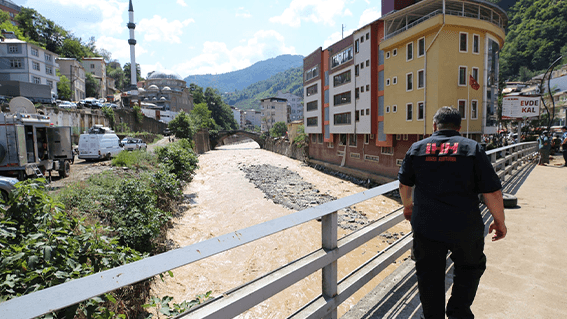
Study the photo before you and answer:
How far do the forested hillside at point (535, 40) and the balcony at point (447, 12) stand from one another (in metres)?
54.8

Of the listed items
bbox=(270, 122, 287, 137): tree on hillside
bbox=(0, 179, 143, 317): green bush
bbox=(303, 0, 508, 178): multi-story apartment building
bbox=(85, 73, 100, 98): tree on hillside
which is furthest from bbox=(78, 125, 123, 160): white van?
bbox=(270, 122, 287, 137): tree on hillside

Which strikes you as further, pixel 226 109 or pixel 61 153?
pixel 226 109

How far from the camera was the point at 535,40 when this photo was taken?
6812cm

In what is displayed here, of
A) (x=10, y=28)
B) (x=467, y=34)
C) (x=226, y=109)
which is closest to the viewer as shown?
(x=467, y=34)

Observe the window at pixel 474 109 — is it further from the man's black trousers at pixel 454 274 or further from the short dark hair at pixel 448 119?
the man's black trousers at pixel 454 274

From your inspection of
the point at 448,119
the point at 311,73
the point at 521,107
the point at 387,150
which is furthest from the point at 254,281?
the point at 311,73

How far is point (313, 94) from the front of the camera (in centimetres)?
4206

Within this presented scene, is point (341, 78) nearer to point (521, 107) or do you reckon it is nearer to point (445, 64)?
point (445, 64)

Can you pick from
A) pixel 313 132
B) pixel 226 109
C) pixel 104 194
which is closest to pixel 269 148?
pixel 313 132

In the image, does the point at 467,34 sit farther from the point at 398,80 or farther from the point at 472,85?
the point at 398,80

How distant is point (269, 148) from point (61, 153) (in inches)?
2239

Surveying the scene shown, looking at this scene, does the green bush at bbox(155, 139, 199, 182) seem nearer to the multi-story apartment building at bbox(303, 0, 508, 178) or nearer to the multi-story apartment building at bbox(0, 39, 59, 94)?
the multi-story apartment building at bbox(303, 0, 508, 178)

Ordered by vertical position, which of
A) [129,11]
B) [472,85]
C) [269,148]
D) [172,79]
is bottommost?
[269,148]

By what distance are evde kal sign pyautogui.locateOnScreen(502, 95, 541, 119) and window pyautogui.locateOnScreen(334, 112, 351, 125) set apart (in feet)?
48.2
